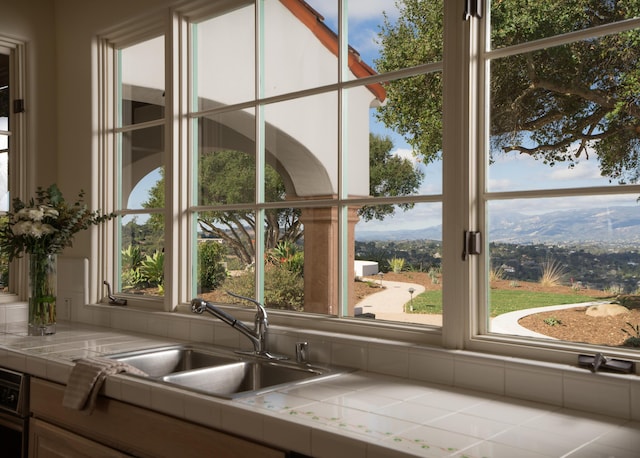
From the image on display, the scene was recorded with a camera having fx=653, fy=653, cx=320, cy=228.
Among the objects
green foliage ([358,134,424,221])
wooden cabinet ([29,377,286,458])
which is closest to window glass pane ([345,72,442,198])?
green foliage ([358,134,424,221])

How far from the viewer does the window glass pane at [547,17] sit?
1.85 meters

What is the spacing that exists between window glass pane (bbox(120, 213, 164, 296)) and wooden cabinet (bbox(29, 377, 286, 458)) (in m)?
0.95

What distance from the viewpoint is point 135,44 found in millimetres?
3535

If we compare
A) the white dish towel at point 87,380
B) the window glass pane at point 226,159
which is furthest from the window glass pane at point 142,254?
the white dish towel at point 87,380

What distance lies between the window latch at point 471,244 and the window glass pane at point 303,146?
26.1 inches

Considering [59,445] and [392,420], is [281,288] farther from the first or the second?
[392,420]

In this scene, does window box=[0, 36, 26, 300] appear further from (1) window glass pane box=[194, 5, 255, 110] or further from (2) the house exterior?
(1) window glass pane box=[194, 5, 255, 110]

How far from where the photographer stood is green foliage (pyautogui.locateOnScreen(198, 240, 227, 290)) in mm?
3080

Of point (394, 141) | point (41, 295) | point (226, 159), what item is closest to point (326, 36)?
point (394, 141)

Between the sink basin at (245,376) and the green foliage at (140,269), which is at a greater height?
the green foliage at (140,269)

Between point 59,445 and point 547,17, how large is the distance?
2.22 m

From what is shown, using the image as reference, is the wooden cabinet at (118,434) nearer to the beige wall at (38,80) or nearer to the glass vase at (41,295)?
the glass vase at (41,295)

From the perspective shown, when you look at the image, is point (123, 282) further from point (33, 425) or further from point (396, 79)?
point (396, 79)

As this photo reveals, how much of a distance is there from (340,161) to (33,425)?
1568 millimetres
